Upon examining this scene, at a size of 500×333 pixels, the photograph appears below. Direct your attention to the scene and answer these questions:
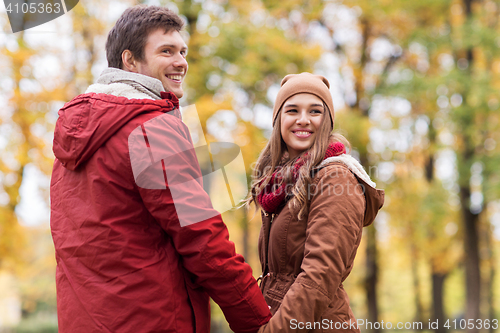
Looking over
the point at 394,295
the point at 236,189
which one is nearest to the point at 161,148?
the point at 236,189

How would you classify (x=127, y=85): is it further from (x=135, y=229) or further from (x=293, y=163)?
(x=293, y=163)

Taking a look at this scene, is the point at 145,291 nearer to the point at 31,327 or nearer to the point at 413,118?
the point at 413,118

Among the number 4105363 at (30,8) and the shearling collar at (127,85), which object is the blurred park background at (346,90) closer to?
the number 4105363 at (30,8)

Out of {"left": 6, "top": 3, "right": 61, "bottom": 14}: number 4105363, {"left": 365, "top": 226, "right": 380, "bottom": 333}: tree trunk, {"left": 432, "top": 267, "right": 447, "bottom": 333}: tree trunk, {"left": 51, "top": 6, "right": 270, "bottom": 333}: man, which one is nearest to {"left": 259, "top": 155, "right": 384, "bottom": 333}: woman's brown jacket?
{"left": 51, "top": 6, "right": 270, "bottom": 333}: man

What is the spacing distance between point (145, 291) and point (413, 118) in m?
11.4

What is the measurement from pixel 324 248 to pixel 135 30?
1344mm

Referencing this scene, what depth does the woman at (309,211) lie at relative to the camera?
2.07m

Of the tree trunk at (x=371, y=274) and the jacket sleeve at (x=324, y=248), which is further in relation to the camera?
the tree trunk at (x=371, y=274)

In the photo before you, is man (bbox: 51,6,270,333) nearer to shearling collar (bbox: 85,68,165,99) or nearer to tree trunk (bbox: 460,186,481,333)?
shearling collar (bbox: 85,68,165,99)

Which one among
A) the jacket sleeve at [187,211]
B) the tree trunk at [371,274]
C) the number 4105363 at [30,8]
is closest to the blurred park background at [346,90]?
the tree trunk at [371,274]

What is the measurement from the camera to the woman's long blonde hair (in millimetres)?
2283

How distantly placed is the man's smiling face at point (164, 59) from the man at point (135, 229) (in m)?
0.22

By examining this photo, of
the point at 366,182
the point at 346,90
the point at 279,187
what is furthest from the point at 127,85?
the point at 346,90

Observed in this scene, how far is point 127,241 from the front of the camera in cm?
182
